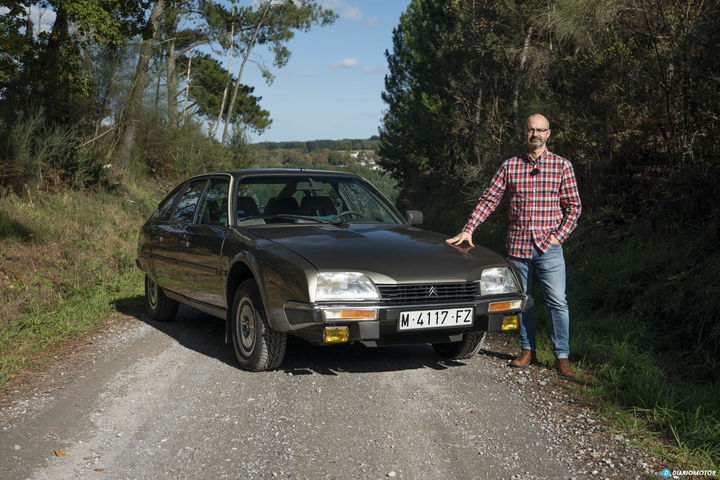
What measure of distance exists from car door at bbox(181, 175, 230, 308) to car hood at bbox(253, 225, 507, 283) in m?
0.50

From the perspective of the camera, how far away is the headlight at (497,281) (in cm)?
520

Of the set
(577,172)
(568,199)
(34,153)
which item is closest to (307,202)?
(568,199)

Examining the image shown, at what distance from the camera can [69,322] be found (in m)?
7.50

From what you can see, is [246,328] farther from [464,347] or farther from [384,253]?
[464,347]

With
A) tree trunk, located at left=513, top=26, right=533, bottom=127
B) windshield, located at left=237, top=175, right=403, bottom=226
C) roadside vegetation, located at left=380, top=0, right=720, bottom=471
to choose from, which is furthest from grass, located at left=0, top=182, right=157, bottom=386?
tree trunk, located at left=513, top=26, right=533, bottom=127

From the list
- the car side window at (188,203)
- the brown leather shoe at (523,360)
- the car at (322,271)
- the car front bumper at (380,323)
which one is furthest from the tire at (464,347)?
the car side window at (188,203)

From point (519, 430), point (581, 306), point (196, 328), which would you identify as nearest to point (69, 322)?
point (196, 328)

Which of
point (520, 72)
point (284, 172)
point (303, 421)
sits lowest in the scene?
point (303, 421)

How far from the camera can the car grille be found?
15.8ft

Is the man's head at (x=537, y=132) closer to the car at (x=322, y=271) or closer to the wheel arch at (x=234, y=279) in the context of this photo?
the car at (x=322, y=271)

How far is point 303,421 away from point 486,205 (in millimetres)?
2577

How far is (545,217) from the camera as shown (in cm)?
544

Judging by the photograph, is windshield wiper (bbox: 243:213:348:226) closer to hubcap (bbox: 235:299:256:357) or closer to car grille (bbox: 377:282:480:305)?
hubcap (bbox: 235:299:256:357)

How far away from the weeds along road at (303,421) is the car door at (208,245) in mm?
589
